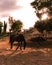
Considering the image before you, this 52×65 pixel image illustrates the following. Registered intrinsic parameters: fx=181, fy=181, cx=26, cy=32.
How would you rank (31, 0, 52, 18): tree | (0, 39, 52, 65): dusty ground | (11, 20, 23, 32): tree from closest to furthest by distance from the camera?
1. (0, 39, 52, 65): dusty ground
2. (31, 0, 52, 18): tree
3. (11, 20, 23, 32): tree

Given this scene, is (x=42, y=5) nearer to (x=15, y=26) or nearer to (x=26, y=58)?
(x=26, y=58)

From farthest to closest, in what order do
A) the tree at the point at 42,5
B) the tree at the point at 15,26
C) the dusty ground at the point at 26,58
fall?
the tree at the point at 15,26 → the tree at the point at 42,5 → the dusty ground at the point at 26,58

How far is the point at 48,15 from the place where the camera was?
2998cm

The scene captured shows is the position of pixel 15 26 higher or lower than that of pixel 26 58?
higher

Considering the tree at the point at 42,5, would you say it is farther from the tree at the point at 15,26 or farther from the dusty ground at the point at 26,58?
the tree at the point at 15,26

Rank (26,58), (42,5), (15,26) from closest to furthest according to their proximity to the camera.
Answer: (26,58) → (42,5) → (15,26)

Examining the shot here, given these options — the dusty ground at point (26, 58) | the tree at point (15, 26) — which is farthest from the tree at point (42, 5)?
the tree at point (15, 26)

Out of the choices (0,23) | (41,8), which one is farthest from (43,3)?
(0,23)

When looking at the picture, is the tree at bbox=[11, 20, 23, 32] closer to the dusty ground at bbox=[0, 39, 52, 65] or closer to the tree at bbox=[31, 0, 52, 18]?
the tree at bbox=[31, 0, 52, 18]

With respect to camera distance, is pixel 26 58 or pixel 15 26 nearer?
pixel 26 58

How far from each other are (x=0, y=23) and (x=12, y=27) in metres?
8.31

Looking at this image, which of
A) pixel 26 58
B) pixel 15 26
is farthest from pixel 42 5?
pixel 15 26

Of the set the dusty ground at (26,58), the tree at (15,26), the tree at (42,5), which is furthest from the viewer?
the tree at (15,26)

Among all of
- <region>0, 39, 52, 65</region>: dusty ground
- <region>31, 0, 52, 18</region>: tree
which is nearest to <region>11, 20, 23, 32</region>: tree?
<region>31, 0, 52, 18</region>: tree
